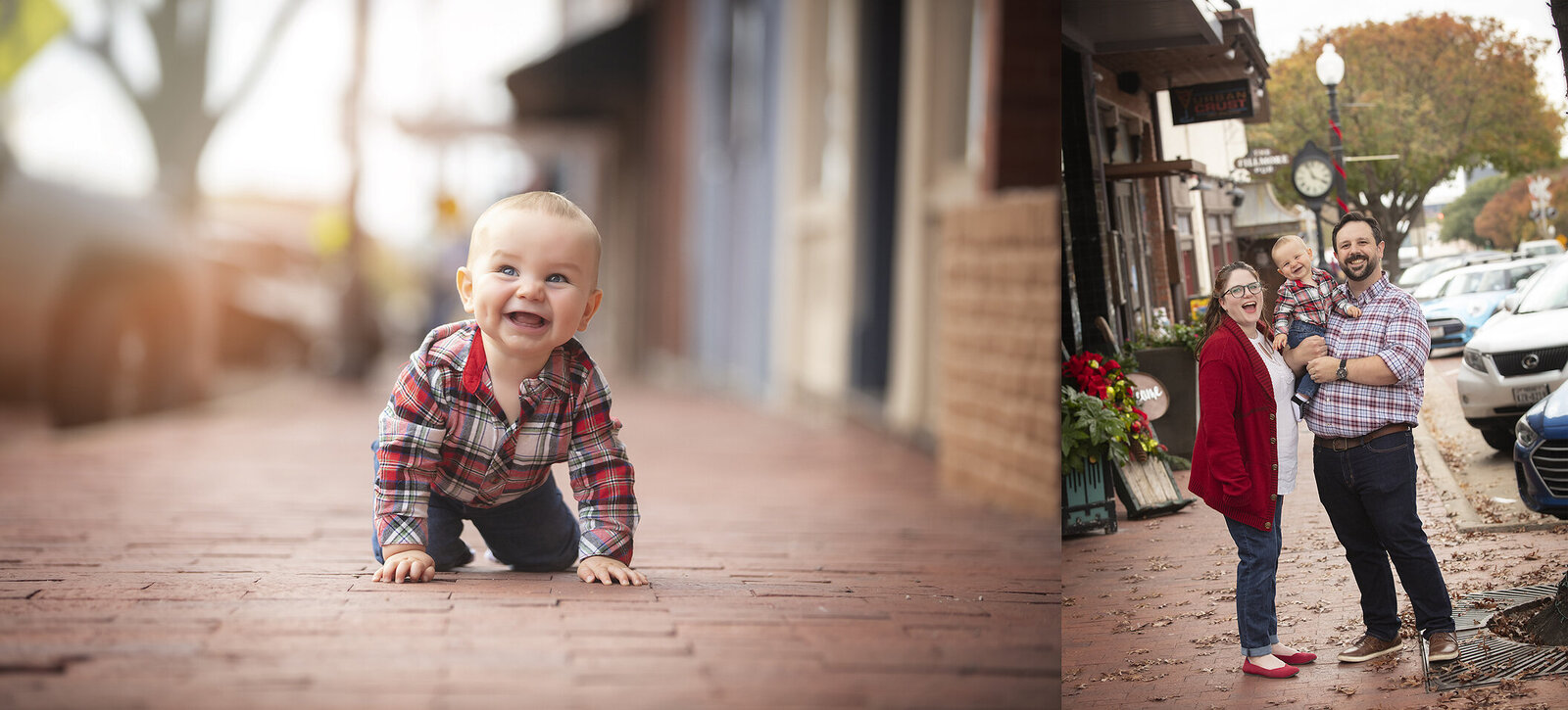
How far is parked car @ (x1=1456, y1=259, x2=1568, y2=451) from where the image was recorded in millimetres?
1779

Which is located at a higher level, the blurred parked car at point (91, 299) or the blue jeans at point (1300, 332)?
the blurred parked car at point (91, 299)

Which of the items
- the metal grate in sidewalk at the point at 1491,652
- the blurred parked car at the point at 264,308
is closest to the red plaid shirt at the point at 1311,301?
the metal grate in sidewalk at the point at 1491,652

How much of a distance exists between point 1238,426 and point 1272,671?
368 mm

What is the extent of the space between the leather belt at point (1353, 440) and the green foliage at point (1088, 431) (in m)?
0.27

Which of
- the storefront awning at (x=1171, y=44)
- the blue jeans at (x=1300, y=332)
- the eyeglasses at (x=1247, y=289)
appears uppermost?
the storefront awning at (x=1171, y=44)

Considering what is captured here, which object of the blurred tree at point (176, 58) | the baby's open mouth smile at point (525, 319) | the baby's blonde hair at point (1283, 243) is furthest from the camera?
the blurred tree at point (176, 58)

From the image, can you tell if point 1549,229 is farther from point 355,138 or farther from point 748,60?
point 355,138

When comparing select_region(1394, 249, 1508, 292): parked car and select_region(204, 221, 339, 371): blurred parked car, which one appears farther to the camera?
select_region(204, 221, 339, 371): blurred parked car

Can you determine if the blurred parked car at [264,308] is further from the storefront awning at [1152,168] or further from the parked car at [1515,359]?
the parked car at [1515,359]

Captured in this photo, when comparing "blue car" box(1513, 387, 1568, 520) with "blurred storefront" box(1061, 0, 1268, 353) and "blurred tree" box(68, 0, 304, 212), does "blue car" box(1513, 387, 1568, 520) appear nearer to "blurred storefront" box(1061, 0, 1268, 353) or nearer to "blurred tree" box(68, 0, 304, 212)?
"blurred storefront" box(1061, 0, 1268, 353)

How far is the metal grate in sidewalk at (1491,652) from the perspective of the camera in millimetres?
1810

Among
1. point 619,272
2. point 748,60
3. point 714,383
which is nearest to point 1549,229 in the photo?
point 748,60

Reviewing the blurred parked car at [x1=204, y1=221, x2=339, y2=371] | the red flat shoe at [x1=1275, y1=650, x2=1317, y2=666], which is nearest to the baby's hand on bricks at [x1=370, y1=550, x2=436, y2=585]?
the red flat shoe at [x1=1275, y1=650, x2=1317, y2=666]

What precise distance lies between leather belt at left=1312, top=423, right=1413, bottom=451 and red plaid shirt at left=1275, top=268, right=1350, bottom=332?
0.54 feet
